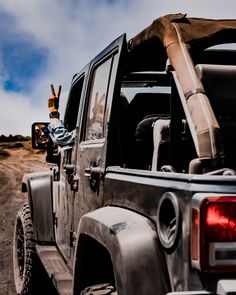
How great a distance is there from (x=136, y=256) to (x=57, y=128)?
217cm

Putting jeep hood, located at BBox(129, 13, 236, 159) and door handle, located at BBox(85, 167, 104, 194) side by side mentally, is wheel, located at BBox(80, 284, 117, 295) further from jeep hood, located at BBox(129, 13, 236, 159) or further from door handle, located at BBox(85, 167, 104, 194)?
jeep hood, located at BBox(129, 13, 236, 159)

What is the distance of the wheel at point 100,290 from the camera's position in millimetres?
2610

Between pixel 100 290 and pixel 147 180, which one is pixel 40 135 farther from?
pixel 147 180

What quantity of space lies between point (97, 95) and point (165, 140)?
2.47 feet

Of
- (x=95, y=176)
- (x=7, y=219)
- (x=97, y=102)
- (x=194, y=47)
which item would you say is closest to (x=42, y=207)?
(x=97, y=102)

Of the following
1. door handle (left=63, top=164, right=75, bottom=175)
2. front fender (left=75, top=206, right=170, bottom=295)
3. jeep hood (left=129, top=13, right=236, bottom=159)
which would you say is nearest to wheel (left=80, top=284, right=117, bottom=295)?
front fender (left=75, top=206, right=170, bottom=295)

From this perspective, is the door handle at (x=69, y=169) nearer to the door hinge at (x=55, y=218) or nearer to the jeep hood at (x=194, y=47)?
the door hinge at (x=55, y=218)

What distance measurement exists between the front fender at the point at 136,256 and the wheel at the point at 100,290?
1.25 feet

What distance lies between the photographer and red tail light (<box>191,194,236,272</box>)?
172cm

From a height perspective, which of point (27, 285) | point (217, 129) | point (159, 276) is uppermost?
point (217, 129)

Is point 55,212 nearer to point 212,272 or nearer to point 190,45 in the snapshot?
point 190,45

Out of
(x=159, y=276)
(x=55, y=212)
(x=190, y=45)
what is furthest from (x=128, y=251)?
(x=55, y=212)

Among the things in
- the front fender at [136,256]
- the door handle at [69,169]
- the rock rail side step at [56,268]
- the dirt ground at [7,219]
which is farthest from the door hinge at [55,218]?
the front fender at [136,256]

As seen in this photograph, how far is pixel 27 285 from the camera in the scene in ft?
15.7
